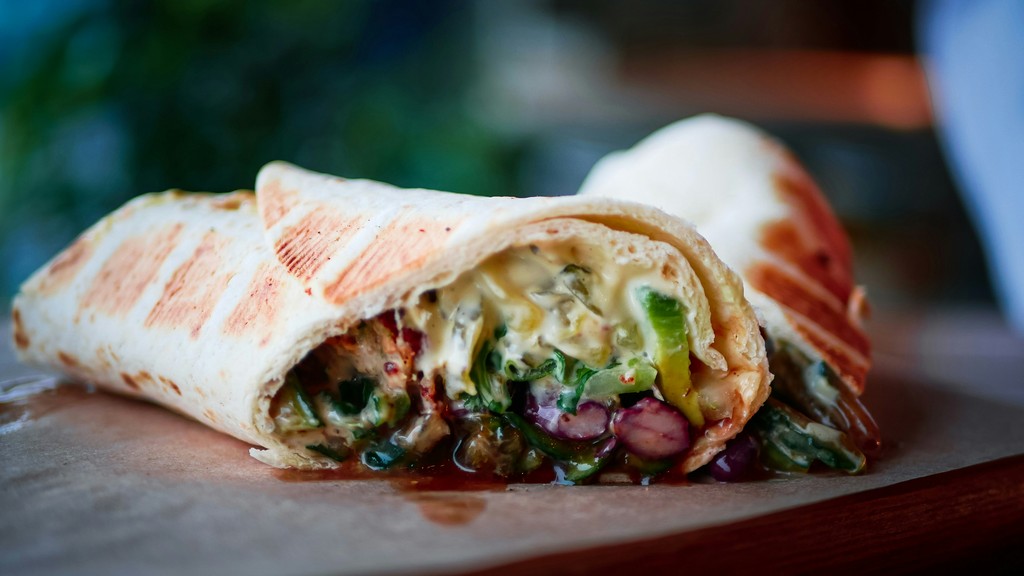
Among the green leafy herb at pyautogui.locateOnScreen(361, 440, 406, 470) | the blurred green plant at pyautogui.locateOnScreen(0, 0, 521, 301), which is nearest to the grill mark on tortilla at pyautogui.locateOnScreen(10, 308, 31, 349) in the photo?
the green leafy herb at pyautogui.locateOnScreen(361, 440, 406, 470)

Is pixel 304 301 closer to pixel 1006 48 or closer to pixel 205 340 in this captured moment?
pixel 205 340

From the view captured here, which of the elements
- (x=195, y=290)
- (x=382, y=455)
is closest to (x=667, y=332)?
(x=382, y=455)

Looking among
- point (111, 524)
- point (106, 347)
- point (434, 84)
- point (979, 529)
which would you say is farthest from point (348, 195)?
point (434, 84)

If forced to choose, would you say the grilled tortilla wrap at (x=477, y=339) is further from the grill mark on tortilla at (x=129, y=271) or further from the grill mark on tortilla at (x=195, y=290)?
the grill mark on tortilla at (x=129, y=271)

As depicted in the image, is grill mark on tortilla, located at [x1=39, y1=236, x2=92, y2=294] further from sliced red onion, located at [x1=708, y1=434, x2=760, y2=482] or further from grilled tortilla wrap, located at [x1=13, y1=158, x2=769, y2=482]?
sliced red onion, located at [x1=708, y1=434, x2=760, y2=482]

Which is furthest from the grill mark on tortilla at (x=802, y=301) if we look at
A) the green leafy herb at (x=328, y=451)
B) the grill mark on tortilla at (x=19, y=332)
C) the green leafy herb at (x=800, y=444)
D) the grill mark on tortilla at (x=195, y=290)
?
the grill mark on tortilla at (x=19, y=332)

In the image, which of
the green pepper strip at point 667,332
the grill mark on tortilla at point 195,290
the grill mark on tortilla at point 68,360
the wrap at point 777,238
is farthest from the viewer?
the grill mark on tortilla at point 68,360
